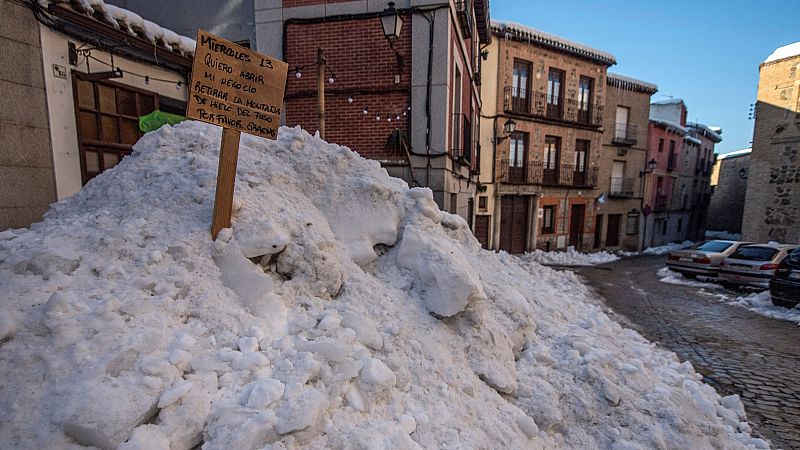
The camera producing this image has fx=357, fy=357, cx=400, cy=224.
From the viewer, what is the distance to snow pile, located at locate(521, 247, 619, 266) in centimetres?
1400

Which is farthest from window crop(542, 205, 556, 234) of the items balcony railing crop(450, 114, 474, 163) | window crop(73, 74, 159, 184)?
window crop(73, 74, 159, 184)

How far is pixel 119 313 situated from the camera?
1863 millimetres

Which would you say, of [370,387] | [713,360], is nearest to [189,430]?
[370,387]

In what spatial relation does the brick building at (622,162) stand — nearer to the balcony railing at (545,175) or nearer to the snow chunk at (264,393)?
the balcony railing at (545,175)

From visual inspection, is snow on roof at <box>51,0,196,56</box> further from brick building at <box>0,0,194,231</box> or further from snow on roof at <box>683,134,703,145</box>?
snow on roof at <box>683,134,703,145</box>

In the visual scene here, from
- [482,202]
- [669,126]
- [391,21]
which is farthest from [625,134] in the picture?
[391,21]

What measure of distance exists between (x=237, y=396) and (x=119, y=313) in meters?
0.78

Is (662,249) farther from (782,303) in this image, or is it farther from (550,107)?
(782,303)

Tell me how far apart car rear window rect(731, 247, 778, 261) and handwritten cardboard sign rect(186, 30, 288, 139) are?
488 inches

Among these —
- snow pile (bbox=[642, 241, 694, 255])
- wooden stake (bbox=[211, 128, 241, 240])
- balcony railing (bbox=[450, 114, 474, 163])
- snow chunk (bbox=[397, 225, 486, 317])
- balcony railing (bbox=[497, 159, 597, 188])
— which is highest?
balcony railing (bbox=[450, 114, 474, 163])

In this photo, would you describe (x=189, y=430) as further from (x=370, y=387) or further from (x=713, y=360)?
(x=713, y=360)

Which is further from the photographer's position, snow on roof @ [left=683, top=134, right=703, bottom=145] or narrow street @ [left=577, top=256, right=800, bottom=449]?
snow on roof @ [left=683, top=134, right=703, bottom=145]

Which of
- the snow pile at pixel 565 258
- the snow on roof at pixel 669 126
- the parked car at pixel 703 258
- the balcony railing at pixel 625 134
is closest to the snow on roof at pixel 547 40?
the balcony railing at pixel 625 134

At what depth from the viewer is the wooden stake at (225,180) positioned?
7.82 feet
